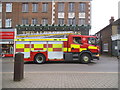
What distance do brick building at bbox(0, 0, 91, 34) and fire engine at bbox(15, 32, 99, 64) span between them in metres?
11.3

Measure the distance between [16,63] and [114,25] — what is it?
25.4 meters

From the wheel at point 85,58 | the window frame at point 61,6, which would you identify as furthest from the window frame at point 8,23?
the wheel at point 85,58

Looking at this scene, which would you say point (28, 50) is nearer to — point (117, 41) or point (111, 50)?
Answer: point (117, 41)

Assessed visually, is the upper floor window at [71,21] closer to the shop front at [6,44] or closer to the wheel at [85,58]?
the shop front at [6,44]

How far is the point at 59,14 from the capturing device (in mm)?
27797

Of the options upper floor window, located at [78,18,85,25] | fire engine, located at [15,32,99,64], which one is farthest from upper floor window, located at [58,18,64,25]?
fire engine, located at [15,32,99,64]

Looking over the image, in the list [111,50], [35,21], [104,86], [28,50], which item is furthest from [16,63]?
[111,50]

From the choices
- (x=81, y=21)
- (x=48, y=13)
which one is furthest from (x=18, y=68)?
(x=81, y=21)

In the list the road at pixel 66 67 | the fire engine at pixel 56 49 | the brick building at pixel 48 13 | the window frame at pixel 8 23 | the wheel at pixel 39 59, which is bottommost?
the road at pixel 66 67

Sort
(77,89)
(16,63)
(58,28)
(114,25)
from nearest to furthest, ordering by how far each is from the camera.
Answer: (77,89)
(16,63)
(58,28)
(114,25)

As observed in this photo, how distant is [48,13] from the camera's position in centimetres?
2767

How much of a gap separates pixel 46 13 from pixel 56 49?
12.6m

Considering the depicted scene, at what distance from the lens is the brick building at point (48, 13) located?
1089 inches

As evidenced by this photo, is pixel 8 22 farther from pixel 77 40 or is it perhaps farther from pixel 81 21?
pixel 77 40
